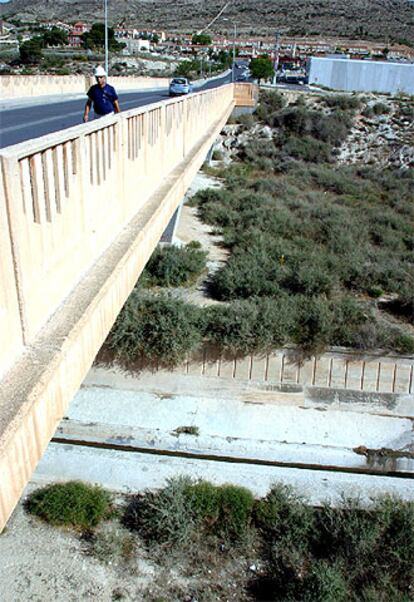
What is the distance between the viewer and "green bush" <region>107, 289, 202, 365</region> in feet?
37.8

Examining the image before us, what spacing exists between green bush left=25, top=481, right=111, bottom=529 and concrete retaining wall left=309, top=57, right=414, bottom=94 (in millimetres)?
50795

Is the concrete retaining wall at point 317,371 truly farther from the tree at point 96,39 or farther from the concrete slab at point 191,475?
the tree at point 96,39

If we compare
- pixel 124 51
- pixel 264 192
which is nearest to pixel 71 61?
pixel 124 51

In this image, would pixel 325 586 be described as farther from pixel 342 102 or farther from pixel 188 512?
pixel 342 102

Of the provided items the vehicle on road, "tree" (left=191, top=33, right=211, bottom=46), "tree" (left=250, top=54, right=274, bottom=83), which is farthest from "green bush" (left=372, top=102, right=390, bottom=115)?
"tree" (left=191, top=33, right=211, bottom=46)

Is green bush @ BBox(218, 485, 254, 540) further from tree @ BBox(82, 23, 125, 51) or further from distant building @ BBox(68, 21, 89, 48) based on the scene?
distant building @ BBox(68, 21, 89, 48)

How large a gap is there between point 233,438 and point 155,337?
104 inches

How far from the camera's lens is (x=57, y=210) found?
3.86 m

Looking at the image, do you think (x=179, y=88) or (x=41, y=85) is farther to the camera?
(x=179, y=88)

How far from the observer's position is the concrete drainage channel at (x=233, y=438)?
384 inches

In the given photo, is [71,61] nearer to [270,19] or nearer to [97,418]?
[97,418]

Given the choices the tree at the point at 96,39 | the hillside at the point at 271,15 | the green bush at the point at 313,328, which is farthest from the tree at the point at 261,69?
the hillside at the point at 271,15

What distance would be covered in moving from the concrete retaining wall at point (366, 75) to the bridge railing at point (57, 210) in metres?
51.2

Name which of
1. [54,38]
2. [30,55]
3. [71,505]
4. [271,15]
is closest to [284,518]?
[71,505]
